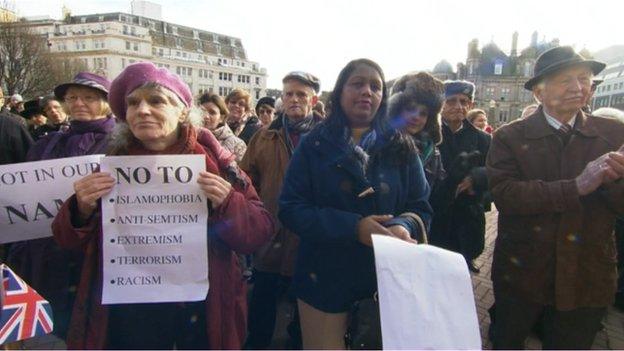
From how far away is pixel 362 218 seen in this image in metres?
1.83

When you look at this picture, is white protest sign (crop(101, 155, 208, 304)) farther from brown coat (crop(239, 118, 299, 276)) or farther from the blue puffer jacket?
brown coat (crop(239, 118, 299, 276))

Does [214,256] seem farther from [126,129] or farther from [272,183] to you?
[272,183]

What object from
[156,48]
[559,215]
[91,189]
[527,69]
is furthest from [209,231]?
[156,48]

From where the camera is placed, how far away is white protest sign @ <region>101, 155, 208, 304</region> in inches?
66.8

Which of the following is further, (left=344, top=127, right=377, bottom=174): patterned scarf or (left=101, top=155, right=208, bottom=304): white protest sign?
(left=344, top=127, right=377, bottom=174): patterned scarf

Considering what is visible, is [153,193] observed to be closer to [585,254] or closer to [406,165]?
[406,165]

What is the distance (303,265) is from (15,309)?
50.7 inches

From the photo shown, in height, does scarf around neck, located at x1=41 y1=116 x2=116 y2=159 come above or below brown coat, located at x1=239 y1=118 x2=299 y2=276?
above

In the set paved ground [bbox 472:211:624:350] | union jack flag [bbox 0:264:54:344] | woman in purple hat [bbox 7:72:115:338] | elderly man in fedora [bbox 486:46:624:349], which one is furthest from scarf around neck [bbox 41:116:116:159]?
paved ground [bbox 472:211:624:350]

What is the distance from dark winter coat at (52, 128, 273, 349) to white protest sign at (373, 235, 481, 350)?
72 centimetres

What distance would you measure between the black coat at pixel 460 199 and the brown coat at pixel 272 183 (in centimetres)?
158

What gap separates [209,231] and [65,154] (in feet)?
4.03

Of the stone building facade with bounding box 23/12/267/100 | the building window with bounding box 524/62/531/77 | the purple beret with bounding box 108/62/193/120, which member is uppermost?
the stone building facade with bounding box 23/12/267/100

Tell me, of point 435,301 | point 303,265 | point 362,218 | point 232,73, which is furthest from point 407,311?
point 232,73
